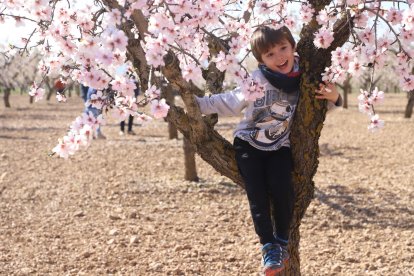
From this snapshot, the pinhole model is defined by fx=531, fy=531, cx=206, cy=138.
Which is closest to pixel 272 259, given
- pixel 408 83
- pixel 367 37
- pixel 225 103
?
pixel 225 103

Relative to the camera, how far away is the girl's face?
2990mm

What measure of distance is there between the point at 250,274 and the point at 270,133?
6.41 ft

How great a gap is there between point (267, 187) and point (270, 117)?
0.41 meters

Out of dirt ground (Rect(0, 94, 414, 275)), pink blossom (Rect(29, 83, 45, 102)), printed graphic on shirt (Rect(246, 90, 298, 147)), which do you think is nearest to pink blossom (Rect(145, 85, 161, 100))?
printed graphic on shirt (Rect(246, 90, 298, 147))

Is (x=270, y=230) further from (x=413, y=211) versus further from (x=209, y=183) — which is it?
(x=209, y=183)

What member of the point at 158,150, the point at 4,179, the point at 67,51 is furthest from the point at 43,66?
the point at 158,150

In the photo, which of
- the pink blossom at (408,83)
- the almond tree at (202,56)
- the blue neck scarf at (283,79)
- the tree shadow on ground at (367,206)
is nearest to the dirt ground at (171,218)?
the tree shadow on ground at (367,206)

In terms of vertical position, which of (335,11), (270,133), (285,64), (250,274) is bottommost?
(250,274)

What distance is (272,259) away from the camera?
2914 mm

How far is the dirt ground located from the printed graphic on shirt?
1.95m

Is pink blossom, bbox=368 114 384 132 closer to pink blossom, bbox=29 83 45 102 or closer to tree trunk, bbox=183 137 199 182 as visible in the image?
pink blossom, bbox=29 83 45 102

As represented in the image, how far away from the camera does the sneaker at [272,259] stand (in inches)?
113

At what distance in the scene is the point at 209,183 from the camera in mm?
Result: 8062

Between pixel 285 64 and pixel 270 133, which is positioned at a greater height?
pixel 285 64
